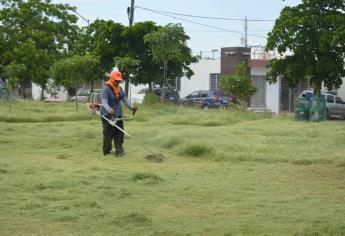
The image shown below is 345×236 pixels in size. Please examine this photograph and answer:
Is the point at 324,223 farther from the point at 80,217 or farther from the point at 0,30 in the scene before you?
the point at 0,30

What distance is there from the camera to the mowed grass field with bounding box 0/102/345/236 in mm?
6512

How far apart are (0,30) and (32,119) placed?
26.7 metres

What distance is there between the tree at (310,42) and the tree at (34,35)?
71.7 ft

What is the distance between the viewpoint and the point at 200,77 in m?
51.6

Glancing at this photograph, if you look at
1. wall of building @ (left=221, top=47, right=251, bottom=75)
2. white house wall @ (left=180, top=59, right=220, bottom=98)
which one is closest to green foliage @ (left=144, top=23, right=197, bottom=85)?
wall of building @ (left=221, top=47, right=251, bottom=75)

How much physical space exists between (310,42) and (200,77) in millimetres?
23137

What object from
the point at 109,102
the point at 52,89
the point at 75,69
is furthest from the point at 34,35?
the point at 109,102

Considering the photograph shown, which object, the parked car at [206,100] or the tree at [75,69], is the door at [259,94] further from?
the tree at [75,69]

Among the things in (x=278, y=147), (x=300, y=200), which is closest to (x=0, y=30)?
(x=278, y=147)

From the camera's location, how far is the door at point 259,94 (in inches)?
1811

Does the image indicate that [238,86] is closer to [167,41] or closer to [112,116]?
[167,41]

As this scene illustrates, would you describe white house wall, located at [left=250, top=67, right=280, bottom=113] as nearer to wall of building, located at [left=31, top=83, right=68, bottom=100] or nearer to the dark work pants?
wall of building, located at [left=31, top=83, right=68, bottom=100]

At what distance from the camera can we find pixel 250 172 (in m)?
10.4

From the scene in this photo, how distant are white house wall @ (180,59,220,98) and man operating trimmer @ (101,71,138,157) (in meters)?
37.4
